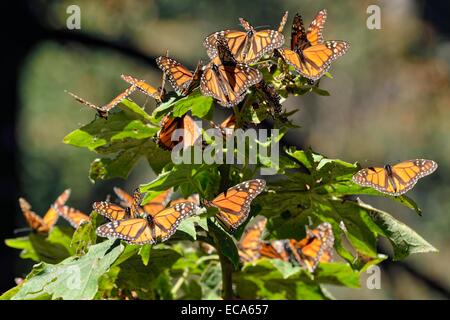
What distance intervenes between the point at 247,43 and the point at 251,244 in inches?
20.1

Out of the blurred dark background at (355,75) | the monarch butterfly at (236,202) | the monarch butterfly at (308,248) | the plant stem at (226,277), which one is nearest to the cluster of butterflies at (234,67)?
the monarch butterfly at (236,202)

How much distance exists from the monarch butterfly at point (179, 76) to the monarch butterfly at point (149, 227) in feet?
0.59

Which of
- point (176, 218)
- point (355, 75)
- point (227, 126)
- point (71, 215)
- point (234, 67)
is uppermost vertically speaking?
point (234, 67)

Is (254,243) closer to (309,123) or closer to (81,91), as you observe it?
(309,123)

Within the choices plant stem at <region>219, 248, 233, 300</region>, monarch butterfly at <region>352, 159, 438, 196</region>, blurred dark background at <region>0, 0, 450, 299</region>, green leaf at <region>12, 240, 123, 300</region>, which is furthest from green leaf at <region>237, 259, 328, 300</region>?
blurred dark background at <region>0, 0, 450, 299</region>

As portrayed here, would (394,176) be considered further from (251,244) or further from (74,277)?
(74,277)

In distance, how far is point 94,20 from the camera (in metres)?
7.57

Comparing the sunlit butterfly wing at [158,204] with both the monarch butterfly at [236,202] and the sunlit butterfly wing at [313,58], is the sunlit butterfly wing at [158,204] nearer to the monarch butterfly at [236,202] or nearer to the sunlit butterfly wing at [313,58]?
the monarch butterfly at [236,202]

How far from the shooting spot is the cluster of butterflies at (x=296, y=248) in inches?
54.6

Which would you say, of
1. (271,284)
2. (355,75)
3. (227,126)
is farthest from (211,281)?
(355,75)

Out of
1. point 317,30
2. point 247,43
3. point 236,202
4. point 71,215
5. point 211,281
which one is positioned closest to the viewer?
point 236,202

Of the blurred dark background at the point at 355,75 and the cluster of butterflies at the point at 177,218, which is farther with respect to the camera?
the blurred dark background at the point at 355,75

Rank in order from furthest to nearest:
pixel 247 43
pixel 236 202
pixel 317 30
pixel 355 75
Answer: pixel 355 75 < pixel 317 30 < pixel 247 43 < pixel 236 202

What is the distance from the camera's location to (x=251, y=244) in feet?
5.07
